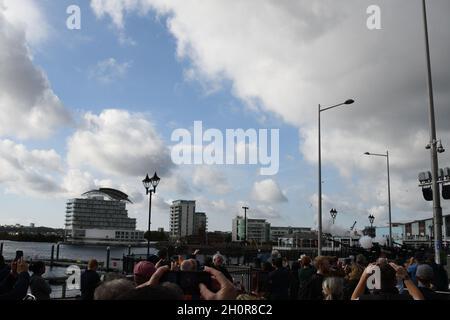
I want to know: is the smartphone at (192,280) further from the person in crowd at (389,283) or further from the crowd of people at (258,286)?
the person in crowd at (389,283)

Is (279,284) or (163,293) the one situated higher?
(163,293)

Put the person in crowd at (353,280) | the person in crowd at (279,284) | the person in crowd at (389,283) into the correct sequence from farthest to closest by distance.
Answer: the person in crowd at (279,284)
the person in crowd at (353,280)
the person in crowd at (389,283)

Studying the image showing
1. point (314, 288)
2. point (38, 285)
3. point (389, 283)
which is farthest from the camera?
point (38, 285)

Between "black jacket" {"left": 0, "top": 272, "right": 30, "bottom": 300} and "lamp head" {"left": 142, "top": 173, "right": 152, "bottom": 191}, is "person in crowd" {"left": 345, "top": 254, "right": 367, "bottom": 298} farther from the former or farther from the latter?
"lamp head" {"left": 142, "top": 173, "right": 152, "bottom": 191}

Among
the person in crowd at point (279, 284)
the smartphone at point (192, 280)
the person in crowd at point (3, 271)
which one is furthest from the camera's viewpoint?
the person in crowd at point (279, 284)

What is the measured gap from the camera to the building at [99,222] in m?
177

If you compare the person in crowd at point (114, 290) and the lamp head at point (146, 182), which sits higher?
the lamp head at point (146, 182)

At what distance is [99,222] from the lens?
7372 inches

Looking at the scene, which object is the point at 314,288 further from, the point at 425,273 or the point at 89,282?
the point at 89,282

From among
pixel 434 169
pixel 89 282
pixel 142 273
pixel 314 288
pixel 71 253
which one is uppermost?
pixel 434 169

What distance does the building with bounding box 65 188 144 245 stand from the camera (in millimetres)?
177375

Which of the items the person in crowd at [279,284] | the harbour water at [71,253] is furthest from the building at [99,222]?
the person in crowd at [279,284]

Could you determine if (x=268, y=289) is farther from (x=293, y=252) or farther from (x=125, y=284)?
(x=293, y=252)

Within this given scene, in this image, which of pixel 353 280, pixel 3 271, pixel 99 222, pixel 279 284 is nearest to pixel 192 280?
pixel 353 280
